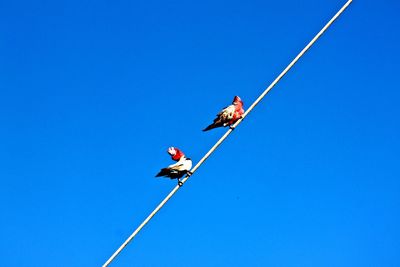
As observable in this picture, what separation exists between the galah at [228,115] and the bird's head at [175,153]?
1113 millimetres

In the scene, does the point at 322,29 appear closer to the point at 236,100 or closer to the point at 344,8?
the point at 344,8

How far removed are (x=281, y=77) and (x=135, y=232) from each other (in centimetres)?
297

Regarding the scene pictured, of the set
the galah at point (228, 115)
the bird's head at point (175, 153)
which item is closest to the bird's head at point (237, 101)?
the galah at point (228, 115)

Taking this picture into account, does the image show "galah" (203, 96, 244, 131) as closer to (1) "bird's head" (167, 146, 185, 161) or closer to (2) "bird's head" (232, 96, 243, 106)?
(2) "bird's head" (232, 96, 243, 106)

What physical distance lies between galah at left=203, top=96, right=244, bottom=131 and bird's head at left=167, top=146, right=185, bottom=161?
1113 millimetres

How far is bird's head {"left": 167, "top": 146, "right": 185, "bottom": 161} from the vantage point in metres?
8.68

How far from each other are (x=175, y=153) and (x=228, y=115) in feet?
4.27

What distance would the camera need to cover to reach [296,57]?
712 cm

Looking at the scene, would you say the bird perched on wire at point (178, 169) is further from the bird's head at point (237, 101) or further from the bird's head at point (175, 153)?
the bird's head at point (237, 101)

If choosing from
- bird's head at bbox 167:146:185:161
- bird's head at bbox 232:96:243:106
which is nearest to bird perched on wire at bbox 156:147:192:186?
bird's head at bbox 167:146:185:161

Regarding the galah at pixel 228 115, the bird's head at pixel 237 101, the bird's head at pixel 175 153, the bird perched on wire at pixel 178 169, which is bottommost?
the bird perched on wire at pixel 178 169

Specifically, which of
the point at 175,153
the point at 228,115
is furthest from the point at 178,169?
the point at 228,115

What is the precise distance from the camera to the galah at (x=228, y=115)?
9312 mm

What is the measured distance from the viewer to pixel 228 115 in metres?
9.34
